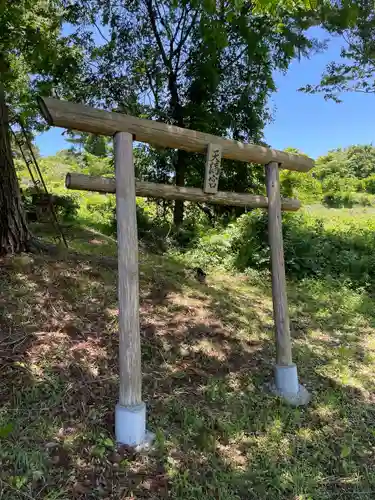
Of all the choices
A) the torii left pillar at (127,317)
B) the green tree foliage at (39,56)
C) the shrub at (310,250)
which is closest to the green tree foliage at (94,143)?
the green tree foliage at (39,56)

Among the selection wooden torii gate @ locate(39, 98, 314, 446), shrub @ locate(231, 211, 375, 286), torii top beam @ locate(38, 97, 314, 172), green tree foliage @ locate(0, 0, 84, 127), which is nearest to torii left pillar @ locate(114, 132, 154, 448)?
wooden torii gate @ locate(39, 98, 314, 446)

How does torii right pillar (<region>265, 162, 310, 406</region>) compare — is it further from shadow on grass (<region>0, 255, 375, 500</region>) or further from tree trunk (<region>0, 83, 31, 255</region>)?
tree trunk (<region>0, 83, 31, 255</region>)

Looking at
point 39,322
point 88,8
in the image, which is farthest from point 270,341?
point 88,8

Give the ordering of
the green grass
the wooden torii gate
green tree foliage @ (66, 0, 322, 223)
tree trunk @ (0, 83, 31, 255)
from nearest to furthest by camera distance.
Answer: the green grass → the wooden torii gate → tree trunk @ (0, 83, 31, 255) → green tree foliage @ (66, 0, 322, 223)

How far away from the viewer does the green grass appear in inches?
79.3

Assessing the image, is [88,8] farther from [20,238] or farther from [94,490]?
[94,490]

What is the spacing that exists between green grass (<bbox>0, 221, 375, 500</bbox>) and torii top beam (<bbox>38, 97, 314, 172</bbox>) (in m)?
1.66

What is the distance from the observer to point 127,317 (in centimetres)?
222

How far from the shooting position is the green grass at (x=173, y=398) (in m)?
2.01

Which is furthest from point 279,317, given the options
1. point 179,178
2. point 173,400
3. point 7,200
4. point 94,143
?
point 94,143

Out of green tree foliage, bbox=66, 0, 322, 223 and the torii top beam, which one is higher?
green tree foliage, bbox=66, 0, 322, 223

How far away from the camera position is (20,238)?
3963mm

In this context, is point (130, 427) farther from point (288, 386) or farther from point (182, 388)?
point (288, 386)

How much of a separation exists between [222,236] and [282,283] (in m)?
3.86
